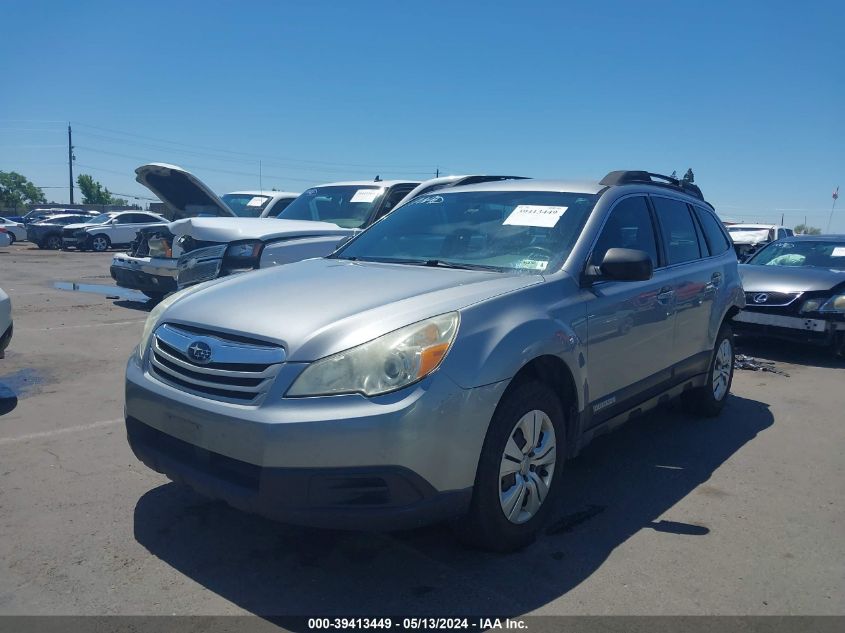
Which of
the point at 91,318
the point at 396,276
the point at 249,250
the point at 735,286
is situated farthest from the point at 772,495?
the point at 91,318

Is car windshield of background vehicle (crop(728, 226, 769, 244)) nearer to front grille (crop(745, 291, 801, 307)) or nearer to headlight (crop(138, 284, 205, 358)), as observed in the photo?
front grille (crop(745, 291, 801, 307))

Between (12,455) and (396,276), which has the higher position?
(396,276)

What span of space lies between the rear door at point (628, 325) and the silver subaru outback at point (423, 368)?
0.02m

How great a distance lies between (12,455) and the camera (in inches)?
180

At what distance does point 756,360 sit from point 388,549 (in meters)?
6.70

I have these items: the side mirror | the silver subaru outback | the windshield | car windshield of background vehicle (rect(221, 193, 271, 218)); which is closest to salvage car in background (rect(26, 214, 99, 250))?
car windshield of background vehicle (rect(221, 193, 271, 218))

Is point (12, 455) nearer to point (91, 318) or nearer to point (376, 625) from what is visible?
point (376, 625)

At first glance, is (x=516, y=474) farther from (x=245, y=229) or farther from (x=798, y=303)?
(x=798, y=303)

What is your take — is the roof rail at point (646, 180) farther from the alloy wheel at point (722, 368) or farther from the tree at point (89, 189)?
the tree at point (89, 189)

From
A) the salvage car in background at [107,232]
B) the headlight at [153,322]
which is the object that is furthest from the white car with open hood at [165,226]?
the salvage car in background at [107,232]

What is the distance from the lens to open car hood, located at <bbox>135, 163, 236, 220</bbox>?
36.4 feet

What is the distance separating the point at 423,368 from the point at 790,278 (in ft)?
25.0

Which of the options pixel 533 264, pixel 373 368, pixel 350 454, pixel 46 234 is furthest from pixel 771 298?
pixel 46 234

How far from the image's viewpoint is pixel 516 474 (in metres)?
3.38
